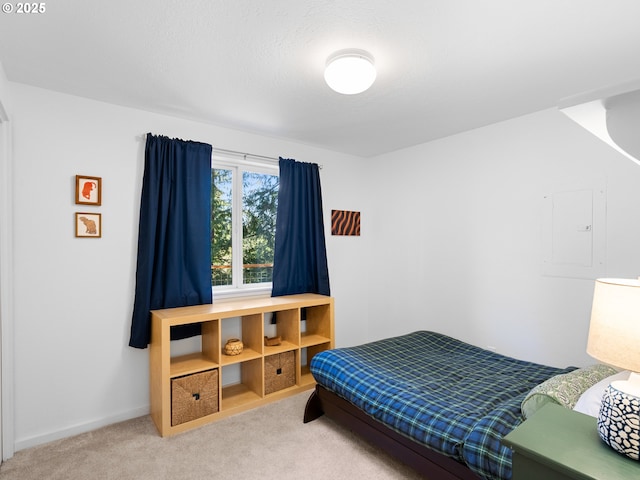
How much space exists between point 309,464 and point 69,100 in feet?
9.69

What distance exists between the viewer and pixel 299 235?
3.52m

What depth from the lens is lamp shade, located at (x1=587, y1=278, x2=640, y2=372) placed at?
950 mm

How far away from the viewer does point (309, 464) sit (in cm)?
205

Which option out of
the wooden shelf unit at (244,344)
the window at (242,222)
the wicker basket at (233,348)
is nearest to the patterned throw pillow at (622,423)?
the wooden shelf unit at (244,344)

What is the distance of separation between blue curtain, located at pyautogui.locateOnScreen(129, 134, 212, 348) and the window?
21 cm

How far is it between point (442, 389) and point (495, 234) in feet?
5.22

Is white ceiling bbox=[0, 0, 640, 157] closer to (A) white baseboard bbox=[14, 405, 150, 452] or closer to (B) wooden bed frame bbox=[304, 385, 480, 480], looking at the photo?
(B) wooden bed frame bbox=[304, 385, 480, 480]

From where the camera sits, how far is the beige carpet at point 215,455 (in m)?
1.96

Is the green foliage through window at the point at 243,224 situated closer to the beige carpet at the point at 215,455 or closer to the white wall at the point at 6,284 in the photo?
the beige carpet at the point at 215,455

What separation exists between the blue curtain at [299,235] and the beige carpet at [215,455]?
1.30 metres

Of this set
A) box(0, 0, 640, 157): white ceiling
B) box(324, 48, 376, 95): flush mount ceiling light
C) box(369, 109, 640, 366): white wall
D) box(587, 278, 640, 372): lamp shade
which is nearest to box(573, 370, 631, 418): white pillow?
box(587, 278, 640, 372): lamp shade

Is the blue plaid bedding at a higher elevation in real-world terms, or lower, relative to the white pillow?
lower

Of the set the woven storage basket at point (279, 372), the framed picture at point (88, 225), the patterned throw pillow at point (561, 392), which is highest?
the framed picture at point (88, 225)

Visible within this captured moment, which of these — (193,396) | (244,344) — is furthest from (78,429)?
(244,344)
